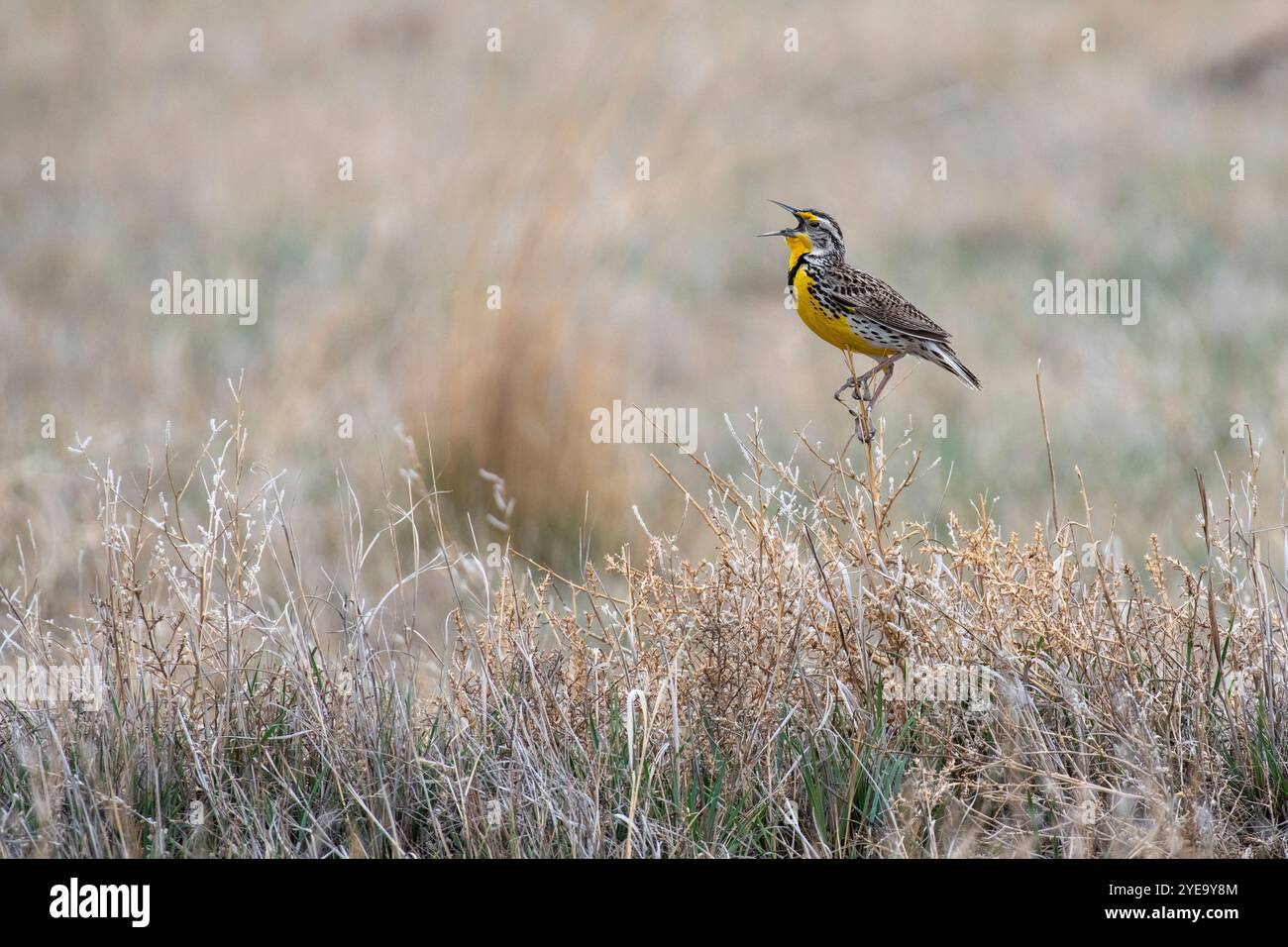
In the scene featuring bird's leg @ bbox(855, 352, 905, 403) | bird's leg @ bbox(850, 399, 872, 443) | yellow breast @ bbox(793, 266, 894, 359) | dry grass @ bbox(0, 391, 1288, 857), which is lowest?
dry grass @ bbox(0, 391, 1288, 857)

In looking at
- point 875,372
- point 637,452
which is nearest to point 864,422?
point 875,372

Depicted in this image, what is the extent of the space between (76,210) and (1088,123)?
8.06 meters

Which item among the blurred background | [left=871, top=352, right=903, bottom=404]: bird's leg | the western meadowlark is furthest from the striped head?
the blurred background

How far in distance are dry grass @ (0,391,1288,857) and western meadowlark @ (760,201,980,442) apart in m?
0.34

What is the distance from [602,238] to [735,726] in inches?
123

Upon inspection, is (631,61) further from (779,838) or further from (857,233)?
(857,233)

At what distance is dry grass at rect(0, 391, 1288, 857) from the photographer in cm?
286

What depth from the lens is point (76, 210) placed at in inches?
447

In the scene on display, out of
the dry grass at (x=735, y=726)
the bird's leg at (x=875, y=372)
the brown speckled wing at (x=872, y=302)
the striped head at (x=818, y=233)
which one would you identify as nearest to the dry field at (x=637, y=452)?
the dry grass at (x=735, y=726)

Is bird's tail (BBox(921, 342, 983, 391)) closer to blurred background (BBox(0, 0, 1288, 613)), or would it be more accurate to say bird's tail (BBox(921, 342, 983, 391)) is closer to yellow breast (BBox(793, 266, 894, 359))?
yellow breast (BBox(793, 266, 894, 359))

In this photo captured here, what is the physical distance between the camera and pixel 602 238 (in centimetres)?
579

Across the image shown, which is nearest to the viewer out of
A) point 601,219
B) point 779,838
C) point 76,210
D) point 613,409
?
point 779,838
